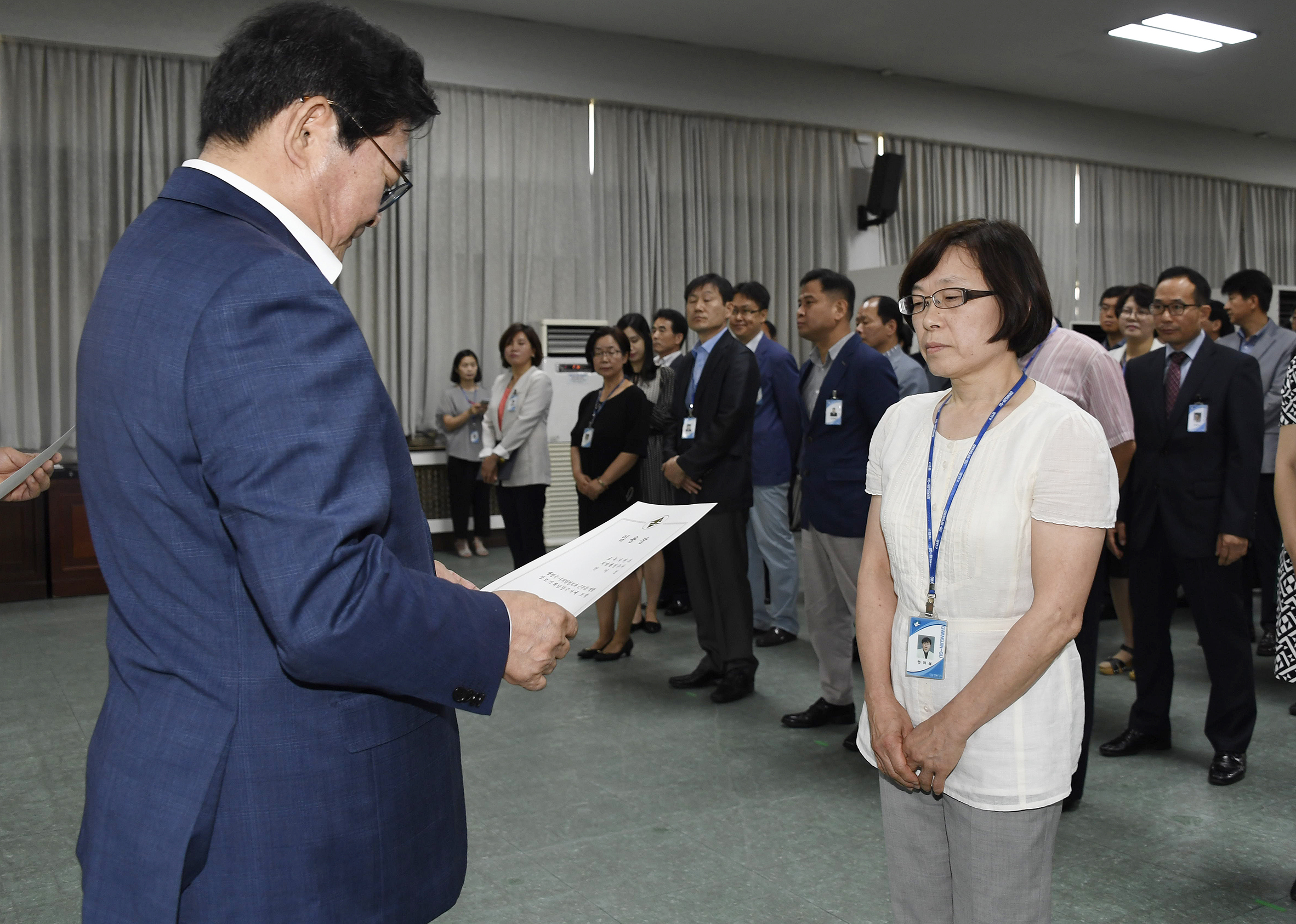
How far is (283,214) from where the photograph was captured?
1.04 metres

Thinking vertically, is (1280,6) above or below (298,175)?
above

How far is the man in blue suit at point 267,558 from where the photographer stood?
2.90ft

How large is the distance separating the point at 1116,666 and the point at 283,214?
424 cm

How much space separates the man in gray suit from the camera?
471 cm

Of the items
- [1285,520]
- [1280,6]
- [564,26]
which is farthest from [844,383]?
[1280,6]

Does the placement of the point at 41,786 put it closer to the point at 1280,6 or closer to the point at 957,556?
the point at 957,556

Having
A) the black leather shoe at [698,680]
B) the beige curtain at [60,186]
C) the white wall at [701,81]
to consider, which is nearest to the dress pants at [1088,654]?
the black leather shoe at [698,680]

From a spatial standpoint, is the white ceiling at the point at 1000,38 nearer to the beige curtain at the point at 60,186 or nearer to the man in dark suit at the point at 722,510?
the beige curtain at the point at 60,186

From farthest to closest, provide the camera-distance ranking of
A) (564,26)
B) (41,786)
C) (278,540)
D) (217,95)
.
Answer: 1. (564,26)
2. (41,786)
3. (217,95)
4. (278,540)

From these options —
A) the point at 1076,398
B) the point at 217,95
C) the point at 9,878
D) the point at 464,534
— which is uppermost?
the point at 217,95

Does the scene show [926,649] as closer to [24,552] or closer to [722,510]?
[722,510]

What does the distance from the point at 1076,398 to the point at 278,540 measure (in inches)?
98.8

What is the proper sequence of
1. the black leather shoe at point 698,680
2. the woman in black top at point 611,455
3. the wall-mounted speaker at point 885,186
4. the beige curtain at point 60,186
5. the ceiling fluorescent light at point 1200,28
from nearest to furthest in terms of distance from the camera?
the black leather shoe at point 698,680
the woman in black top at point 611,455
the beige curtain at point 60,186
the ceiling fluorescent light at point 1200,28
the wall-mounted speaker at point 885,186

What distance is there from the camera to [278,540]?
0.87m
